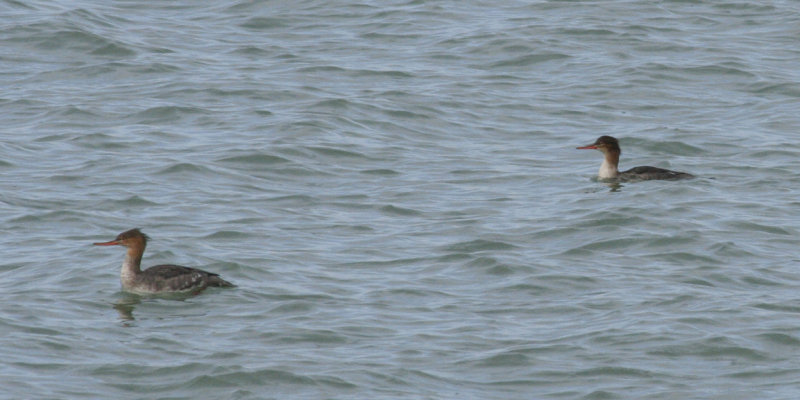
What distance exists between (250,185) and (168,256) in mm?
2781

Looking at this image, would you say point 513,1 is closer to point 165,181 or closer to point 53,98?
point 53,98

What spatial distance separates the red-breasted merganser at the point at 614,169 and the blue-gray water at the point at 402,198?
32 cm

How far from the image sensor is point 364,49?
24.2 m

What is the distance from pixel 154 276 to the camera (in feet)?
43.1

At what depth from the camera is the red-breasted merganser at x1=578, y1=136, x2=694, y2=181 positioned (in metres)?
17.6

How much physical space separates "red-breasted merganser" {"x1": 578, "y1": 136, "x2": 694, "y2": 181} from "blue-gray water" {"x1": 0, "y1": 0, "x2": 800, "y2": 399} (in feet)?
1.05

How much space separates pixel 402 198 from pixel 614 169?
2745mm

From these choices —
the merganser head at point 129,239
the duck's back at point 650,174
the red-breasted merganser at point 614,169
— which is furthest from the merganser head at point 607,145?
the merganser head at point 129,239

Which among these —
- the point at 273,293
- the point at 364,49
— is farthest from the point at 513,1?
the point at 273,293

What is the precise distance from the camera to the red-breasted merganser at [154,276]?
12.9 m

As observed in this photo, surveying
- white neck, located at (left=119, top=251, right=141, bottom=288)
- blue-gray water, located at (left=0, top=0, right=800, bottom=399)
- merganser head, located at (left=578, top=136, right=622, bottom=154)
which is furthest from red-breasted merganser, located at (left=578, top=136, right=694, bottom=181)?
white neck, located at (left=119, top=251, right=141, bottom=288)

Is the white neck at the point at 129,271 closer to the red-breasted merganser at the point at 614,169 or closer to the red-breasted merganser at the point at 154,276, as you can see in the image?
the red-breasted merganser at the point at 154,276

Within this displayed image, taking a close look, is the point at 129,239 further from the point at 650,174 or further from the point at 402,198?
the point at 650,174

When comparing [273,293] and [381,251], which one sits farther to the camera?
[381,251]
